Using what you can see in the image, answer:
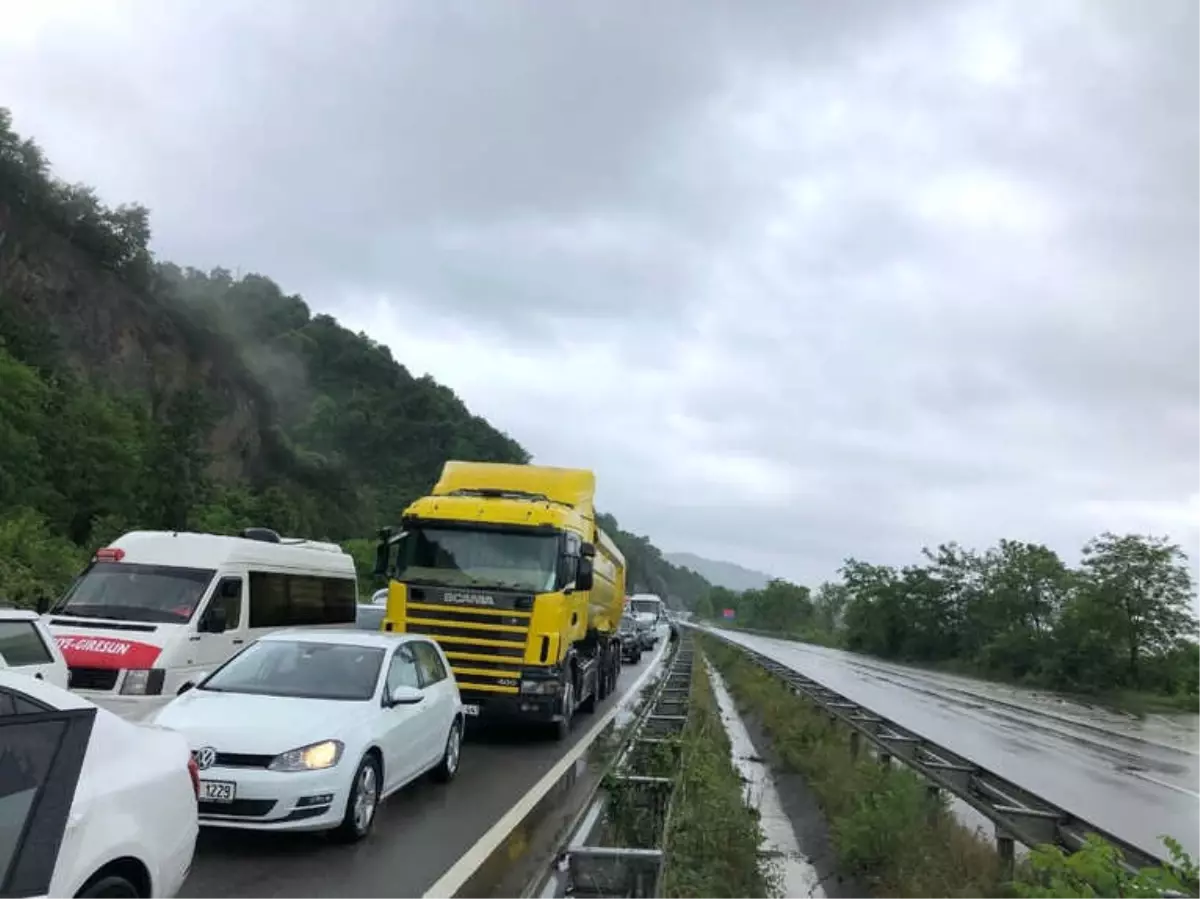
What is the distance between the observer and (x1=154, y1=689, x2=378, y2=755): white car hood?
7727 mm

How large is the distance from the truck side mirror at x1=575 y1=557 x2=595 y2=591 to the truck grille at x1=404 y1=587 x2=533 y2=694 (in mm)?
1403

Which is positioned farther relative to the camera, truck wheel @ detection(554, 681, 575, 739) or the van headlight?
truck wheel @ detection(554, 681, 575, 739)

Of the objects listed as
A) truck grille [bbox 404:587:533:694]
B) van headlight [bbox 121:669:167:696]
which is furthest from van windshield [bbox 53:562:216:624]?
truck grille [bbox 404:587:533:694]

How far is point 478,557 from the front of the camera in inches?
605

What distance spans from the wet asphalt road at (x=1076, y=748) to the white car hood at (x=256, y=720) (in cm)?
717

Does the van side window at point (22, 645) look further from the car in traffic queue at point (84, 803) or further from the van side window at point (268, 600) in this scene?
the car in traffic queue at point (84, 803)

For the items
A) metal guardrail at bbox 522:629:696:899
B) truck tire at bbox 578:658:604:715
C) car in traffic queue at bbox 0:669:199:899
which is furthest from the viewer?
truck tire at bbox 578:658:604:715

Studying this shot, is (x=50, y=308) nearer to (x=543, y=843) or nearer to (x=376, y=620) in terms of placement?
(x=376, y=620)

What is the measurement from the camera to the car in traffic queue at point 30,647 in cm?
930

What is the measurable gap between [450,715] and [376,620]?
36.3 feet

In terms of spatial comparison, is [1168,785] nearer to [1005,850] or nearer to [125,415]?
[1005,850]

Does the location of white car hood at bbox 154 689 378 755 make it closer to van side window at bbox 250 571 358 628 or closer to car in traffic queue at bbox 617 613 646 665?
van side window at bbox 250 571 358 628

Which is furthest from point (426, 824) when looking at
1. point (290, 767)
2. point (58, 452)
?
point (58, 452)

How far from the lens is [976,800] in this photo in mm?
8602
